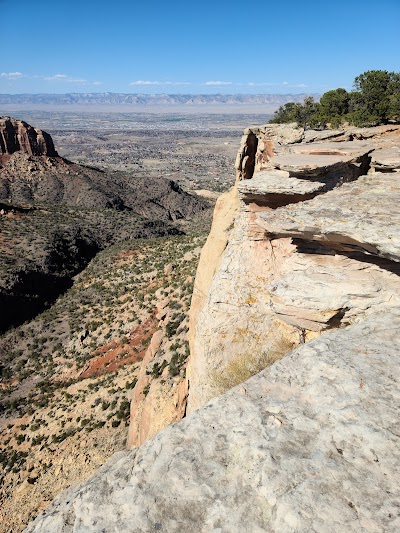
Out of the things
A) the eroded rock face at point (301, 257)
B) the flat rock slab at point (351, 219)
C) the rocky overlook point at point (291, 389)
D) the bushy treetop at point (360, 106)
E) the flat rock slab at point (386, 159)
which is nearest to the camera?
the rocky overlook point at point (291, 389)

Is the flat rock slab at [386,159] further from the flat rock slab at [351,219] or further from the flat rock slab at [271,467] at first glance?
the flat rock slab at [271,467]

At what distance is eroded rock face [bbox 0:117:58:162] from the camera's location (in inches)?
4400

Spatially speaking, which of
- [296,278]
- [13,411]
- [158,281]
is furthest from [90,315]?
[296,278]

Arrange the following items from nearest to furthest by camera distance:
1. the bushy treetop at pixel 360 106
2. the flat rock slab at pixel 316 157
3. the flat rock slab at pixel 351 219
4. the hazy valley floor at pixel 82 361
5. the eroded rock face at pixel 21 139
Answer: the flat rock slab at pixel 351 219 < the flat rock slab at pixel 316 157 < the hazy valley floor at pixel 82 361 < the bushy treetop at pixel 360 106 < the eroded rock face at pixel 21 139

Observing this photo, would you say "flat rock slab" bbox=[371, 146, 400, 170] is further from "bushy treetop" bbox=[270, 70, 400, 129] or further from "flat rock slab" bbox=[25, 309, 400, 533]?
"bushy treetop" bbox=[270, 70, 400, 129]

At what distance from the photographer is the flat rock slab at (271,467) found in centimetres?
584

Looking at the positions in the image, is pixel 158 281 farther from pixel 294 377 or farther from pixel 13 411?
pixel 294 377

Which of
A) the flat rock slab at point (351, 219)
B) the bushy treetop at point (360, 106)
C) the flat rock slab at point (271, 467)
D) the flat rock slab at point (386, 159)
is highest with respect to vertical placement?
the bushy treetop at point (360, 106)

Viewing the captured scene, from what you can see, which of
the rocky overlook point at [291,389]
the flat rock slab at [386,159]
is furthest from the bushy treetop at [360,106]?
the rocky overlook point at [291,389]

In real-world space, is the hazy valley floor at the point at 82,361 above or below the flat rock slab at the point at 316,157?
below

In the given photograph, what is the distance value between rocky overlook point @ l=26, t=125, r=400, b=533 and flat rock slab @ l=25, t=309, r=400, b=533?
22mm

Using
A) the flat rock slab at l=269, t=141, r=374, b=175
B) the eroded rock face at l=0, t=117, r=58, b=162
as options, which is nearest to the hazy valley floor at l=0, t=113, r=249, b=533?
the flat rock slab at l=269, t=141, r=374, b=175

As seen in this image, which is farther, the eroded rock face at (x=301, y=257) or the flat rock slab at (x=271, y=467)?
the eroded rock face at (x=301, y=257)

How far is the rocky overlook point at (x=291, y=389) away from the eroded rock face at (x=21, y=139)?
12066 centimetres
